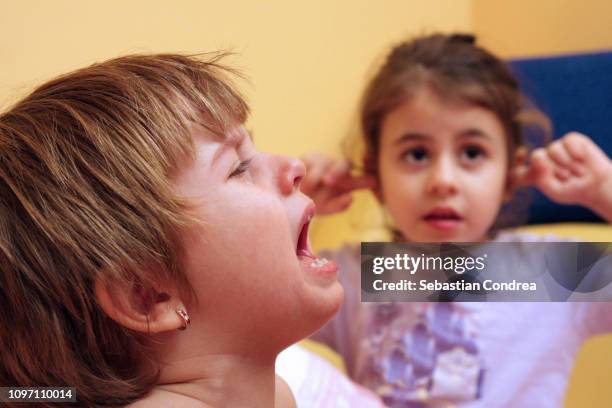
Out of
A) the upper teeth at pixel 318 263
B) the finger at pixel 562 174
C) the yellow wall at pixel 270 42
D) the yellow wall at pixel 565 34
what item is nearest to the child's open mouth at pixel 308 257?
the upper teeth at pixel 318 263

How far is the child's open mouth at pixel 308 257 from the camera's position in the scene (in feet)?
1.80

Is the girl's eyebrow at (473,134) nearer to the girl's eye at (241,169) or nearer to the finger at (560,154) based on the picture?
the finger at (560,154)

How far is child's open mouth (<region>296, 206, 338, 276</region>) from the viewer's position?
0.55 m

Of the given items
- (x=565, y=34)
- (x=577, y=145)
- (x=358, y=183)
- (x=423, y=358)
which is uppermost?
(x=565, y=34)

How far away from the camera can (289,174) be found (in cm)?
55

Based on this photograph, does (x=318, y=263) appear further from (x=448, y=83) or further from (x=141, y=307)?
(x=448, y=83)

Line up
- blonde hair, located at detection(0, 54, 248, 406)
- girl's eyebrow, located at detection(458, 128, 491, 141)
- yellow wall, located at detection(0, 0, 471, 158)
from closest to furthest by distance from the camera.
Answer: blonde hair, located at detection(0, 54, 248, 406)
yellow wall, located at detection(0, 0, 471, 158)
girl's eyebrow, located at detection(458, 128, 491, 141)

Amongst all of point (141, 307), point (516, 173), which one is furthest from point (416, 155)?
point (141, 307)

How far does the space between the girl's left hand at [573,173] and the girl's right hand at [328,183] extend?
8.8 inches

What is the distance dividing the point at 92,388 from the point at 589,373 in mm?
460

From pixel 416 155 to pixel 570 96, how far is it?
20 centimetres

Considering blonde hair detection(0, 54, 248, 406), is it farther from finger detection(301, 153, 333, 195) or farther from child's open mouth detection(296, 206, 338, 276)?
finger detection(301, 153, 333, 195)

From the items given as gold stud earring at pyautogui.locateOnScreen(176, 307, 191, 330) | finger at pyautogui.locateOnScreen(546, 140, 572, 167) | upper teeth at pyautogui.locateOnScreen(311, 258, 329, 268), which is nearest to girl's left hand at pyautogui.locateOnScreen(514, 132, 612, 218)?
finger at pyautogui.locateOnScreen(546, 140, 572, 167)

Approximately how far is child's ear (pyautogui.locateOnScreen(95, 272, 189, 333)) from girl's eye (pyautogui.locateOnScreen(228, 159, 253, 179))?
0.09 metres
